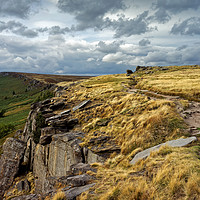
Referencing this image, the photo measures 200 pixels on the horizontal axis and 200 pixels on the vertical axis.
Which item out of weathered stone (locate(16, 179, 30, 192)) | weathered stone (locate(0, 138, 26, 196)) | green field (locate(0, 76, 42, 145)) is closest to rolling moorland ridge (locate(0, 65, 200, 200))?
weathered stone (locate(0, 138, 26, 196))

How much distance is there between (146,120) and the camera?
46.4 feet

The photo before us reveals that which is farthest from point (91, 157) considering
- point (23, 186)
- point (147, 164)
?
point (23, 186)

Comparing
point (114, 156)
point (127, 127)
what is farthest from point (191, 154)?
point (127, 127)

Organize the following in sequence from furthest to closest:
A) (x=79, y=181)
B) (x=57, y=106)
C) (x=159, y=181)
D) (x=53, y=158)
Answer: (x=57, y=106), (x=53, y=158), (x=79, y=181), (x=159, y=181)

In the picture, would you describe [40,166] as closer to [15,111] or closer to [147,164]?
[147,164]

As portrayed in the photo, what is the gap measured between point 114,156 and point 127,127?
3.70 meters

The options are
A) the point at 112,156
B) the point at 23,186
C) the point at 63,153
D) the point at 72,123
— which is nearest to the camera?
the point at 112,156

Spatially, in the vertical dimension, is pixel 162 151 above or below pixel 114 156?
above

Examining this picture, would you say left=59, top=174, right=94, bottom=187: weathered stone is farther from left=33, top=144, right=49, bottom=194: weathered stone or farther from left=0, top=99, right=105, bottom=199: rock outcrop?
left=33, top=144, right=49, bottom=194: weathered stone

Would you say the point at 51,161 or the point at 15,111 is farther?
the point at 15,111

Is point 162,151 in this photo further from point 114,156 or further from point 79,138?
point 79,138

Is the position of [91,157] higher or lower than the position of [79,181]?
lower

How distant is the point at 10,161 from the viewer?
26844 millimetres

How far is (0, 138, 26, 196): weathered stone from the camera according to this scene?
2445cm
